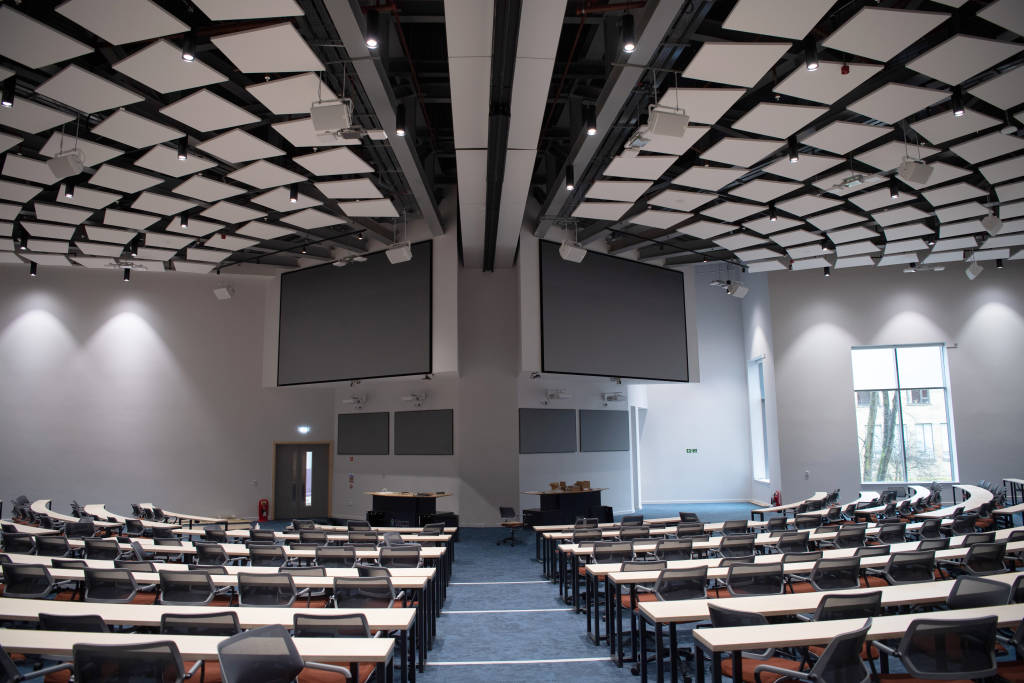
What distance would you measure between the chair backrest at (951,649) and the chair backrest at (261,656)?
10.9 feet

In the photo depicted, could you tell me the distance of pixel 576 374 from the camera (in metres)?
13.5

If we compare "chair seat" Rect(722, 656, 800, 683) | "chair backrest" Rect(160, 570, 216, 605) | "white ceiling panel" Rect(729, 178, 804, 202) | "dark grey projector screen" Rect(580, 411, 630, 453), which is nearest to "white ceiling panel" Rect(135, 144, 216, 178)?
"chair backrest" Rect(160, 570, 216, 605)

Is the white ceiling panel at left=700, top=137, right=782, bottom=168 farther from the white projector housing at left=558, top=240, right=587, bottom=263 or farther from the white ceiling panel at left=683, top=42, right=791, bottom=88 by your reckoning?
the white projector housing at left=558, top=240, right=587, bottom=263

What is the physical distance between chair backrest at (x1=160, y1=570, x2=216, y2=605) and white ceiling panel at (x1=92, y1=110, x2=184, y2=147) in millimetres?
5684

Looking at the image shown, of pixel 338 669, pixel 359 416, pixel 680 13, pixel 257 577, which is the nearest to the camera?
pixel 338 669

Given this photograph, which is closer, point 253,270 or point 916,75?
point 916,75

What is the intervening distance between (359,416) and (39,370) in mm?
8210

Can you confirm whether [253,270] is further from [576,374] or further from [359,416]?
[576,374]

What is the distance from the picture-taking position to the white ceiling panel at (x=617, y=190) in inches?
382

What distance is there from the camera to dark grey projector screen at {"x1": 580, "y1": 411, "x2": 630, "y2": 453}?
1540 cm

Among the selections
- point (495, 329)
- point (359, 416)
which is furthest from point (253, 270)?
point (495, 329)

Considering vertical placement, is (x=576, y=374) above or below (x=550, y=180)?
below

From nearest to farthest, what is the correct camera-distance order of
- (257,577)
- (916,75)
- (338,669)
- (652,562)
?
1. (338,669)
2. (257,577)
3. (652,562)
4. (916,75)

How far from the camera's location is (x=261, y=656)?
3.18 m
